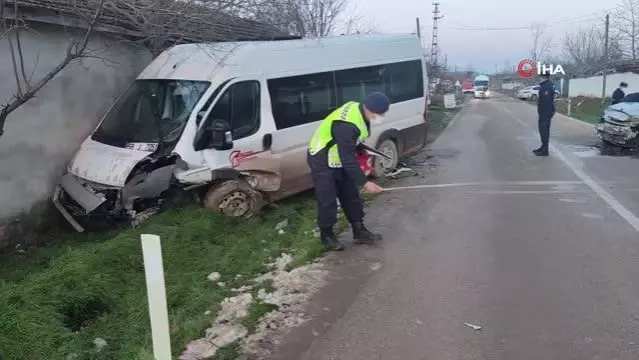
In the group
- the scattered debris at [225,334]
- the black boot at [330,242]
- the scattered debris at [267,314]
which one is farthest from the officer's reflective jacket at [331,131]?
the scattered debris at [225,334]

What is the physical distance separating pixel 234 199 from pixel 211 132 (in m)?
0.89

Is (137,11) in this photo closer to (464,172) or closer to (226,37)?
(226,37)

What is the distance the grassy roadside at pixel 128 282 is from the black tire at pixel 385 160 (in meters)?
3.04

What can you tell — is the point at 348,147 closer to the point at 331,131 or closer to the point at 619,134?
the point at 331,131

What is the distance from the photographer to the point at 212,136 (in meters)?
7.55

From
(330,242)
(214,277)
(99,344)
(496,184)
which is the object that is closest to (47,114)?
(214,277)

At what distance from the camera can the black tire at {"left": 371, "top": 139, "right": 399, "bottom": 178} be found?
10.8 m

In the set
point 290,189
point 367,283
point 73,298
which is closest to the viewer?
point 73,298

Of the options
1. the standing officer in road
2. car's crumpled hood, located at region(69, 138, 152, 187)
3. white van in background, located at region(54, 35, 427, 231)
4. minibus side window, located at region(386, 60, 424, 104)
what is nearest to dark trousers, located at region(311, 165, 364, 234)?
white van in background, located at region(54, 35, 427, 231)

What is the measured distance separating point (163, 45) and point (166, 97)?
7.15 ft

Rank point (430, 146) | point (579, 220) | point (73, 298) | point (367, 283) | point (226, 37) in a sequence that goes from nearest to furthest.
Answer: point (73, 298) < point (367, 283) < point (579, 220) < point (226, 37) < point (430, 146)

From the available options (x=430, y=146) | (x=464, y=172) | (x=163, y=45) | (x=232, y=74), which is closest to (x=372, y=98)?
(x=232, y=74)

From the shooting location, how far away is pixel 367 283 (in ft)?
18.1

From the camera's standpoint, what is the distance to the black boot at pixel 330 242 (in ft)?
21.2
